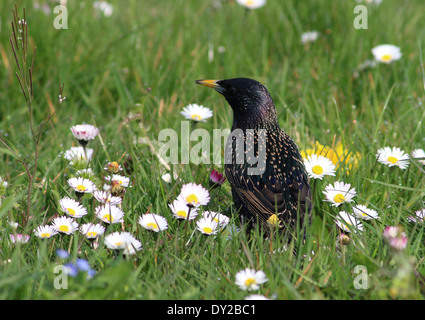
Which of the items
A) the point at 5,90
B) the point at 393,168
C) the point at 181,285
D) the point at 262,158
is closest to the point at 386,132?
the point at 393,168

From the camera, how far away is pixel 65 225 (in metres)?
2.67

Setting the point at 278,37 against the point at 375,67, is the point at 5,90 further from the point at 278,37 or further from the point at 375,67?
the point at 375,67

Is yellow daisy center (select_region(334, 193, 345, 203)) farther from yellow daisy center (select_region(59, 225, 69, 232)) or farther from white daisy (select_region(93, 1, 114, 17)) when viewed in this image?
white daisy (select_region(93, 1, 114, 17))

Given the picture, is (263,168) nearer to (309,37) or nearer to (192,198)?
(192,198)

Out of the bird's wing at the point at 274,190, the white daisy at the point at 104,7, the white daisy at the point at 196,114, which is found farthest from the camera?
the white daisy at the point at 104,7

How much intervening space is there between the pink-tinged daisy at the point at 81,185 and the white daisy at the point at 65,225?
18 centimetres

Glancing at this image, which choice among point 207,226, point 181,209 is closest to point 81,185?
point 181,209

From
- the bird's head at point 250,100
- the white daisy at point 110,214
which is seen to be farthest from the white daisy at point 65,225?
the bird's head at point 250,100

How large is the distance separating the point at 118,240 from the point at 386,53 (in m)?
3.31

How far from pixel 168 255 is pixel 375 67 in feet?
9.70

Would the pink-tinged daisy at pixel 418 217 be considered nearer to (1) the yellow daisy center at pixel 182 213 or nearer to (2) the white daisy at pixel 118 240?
(1) the yellow daisy center at pixel 182 213

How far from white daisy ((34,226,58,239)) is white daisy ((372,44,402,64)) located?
10.8 ft

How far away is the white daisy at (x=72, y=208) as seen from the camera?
2.77 m
